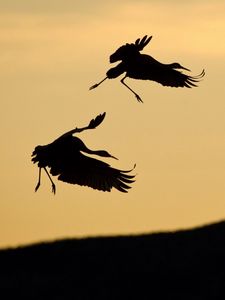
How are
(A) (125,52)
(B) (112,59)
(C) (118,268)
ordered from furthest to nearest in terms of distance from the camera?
(C) (118,268)
(A) (125,52)
(B) (112,59)

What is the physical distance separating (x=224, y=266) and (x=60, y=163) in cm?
2101


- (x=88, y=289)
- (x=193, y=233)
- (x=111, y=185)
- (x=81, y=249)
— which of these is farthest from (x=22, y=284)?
(x=111, y=185)

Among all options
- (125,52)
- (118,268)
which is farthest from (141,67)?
(118,268)

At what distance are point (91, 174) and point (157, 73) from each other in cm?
136

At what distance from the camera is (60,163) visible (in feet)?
53.5

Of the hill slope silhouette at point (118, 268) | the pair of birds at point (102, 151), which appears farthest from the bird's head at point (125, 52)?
the hill slope silhouette at point (118, 268)

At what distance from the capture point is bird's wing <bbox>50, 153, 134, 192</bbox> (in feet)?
53.9

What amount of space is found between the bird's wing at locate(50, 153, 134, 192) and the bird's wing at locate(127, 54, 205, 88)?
Result: 1136 mm

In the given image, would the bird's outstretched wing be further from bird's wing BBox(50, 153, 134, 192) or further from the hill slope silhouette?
the hill slope silhouette

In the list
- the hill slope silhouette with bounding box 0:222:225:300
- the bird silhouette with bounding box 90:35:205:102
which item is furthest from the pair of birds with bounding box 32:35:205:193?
the hill slope silhouette with bounding box 0:222:225:300

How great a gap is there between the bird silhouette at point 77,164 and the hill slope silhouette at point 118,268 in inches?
680

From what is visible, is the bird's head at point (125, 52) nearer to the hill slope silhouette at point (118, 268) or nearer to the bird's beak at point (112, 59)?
the bird's beak at point (112, 59)

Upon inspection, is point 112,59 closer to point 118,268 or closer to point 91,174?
point 91,174

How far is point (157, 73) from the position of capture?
16344 mm
